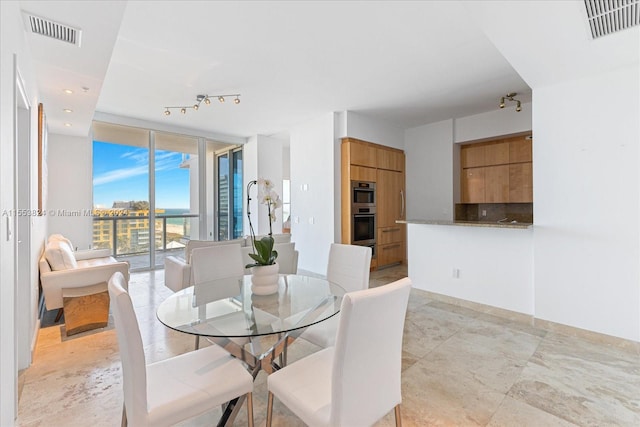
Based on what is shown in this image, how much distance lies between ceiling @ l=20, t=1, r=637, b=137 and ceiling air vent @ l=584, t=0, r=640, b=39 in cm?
7

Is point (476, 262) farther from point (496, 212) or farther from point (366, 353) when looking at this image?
point (366, 353)

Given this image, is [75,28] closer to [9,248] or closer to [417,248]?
[9,248]

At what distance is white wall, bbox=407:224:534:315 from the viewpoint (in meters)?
3.15

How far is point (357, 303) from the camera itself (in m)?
1.08

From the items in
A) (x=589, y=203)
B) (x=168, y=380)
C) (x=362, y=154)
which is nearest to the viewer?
(x=168, y=380)

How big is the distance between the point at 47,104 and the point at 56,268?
75.7 inches

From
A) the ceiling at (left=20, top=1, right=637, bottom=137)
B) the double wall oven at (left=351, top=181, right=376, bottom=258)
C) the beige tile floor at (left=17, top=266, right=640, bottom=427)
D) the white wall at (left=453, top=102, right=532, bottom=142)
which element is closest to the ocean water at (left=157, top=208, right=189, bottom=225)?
the ceiling at (left=20, top=1, right=637, bottom=137)

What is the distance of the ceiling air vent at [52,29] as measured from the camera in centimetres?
191

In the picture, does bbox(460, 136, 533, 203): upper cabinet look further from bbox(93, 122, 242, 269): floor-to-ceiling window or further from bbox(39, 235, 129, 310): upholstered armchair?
bbox(39, 235, 129, 310): upholstered armchair

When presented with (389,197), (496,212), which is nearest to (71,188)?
(389,197)

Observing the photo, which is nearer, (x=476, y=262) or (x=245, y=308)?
(x=245, y=308)

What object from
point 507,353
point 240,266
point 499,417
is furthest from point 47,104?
point 507,353

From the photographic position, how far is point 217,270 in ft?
8.38

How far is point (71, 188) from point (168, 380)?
5.01 metres
